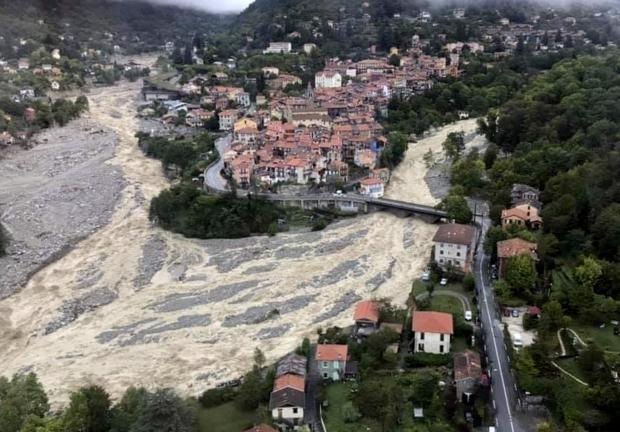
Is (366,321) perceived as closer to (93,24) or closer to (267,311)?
(267,311)

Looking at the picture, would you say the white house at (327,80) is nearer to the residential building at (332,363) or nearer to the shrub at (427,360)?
the shrub at (427,360)

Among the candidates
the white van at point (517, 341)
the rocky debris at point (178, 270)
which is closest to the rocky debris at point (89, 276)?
the rocky debris at point (178, 270)

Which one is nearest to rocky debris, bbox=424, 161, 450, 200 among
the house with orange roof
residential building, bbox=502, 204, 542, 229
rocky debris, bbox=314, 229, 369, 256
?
rocky debris, bbox=314, 229, 369, 256

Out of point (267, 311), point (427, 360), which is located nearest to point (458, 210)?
point (267, 311)

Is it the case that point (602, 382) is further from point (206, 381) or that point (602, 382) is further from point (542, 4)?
point (542, 4)

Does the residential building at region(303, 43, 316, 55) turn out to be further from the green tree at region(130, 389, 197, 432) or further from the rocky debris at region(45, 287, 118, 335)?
the green tree at region(130, 389, 197, 432)

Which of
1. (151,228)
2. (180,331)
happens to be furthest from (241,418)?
(151,228)

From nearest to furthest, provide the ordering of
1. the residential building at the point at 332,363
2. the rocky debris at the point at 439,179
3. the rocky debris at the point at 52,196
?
1. the residential building at the point at 332,363
2. the rocky debris at the point at 52,196
3. the rocky debris at the point at 439,179
